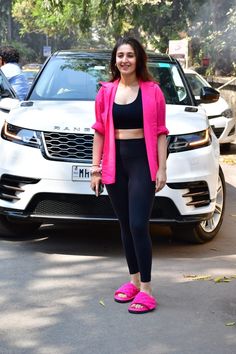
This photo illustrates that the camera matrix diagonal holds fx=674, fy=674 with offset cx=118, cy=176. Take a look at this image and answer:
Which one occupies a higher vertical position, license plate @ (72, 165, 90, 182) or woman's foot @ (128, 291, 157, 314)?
license plate @ (72, 165, 90, 182)

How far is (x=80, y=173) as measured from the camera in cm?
548

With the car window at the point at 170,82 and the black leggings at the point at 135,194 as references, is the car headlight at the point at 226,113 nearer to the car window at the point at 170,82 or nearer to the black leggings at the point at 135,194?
the car window at the point at 170,82

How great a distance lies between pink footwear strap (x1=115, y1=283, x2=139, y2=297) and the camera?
460 cm

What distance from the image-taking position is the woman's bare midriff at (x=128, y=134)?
14.2 feet

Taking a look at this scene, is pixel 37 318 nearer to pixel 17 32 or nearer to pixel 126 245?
pixel 126 245

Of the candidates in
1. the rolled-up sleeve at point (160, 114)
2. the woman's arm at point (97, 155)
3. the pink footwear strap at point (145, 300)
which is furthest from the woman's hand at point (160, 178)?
the pink footwear strap at point (145, 300)

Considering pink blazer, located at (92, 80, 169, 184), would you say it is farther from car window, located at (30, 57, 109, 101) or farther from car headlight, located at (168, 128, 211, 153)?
car window, located at (30, 57, 109, 101)

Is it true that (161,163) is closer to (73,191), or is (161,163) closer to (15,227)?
(73,191)

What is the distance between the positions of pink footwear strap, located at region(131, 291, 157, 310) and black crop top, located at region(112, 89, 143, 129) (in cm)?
111

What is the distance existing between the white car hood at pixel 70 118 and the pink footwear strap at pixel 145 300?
1.61m

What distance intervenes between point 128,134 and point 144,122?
0.14 m

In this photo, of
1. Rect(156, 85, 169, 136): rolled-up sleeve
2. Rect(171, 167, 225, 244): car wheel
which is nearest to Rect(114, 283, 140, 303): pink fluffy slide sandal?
Rect(156, 85, 169, 136): rolled-up sleeve

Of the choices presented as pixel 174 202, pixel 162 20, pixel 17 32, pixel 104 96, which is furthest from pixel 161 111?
pixel 17 32

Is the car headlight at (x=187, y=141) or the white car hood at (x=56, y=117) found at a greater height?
the white car hood at (x=56, y=117)
